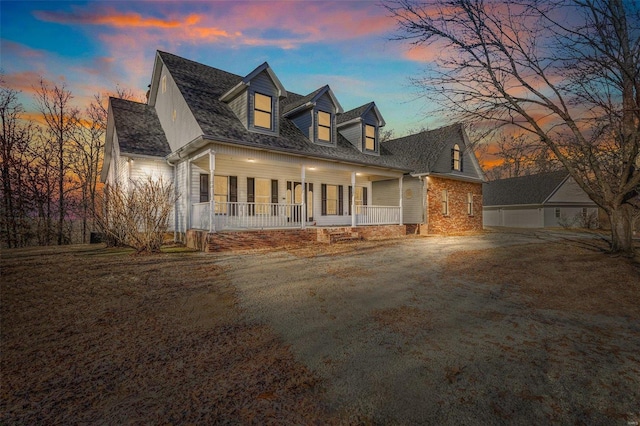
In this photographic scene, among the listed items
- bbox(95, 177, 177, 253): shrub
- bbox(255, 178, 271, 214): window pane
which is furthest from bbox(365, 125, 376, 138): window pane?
bbox(95, 177, 177, 253): shrub

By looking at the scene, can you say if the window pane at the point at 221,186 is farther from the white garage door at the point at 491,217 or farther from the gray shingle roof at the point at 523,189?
the white garage door at the point at 491,217

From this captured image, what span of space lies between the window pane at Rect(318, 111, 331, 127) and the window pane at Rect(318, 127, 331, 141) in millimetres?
223

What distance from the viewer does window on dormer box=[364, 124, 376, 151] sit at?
1769 cm

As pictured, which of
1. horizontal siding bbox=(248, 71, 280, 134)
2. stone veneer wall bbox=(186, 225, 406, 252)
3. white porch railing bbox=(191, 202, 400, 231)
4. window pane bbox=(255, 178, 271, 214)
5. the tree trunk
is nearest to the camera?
the tree trunk

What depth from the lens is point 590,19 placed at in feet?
26.2

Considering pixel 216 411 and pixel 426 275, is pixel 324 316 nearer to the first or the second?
pixel 216 411

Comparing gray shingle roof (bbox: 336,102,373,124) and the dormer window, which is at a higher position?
gray shingle roof (bbox: 336,102,373,124)

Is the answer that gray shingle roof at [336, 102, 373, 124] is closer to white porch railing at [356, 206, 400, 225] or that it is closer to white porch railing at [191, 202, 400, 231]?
white porch railing at [356, 206, 400, 225]

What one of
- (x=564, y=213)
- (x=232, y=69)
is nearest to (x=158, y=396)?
(x=232, y=69)

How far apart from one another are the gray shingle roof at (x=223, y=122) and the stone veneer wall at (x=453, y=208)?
3256 millimetres

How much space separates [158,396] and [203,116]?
11347 mm

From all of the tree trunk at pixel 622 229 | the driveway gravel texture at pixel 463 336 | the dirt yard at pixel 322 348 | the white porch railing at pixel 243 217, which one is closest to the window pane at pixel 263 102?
the white porch railing at pixel 243 217

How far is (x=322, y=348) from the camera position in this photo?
3.56 m

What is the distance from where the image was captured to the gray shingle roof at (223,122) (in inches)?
465
